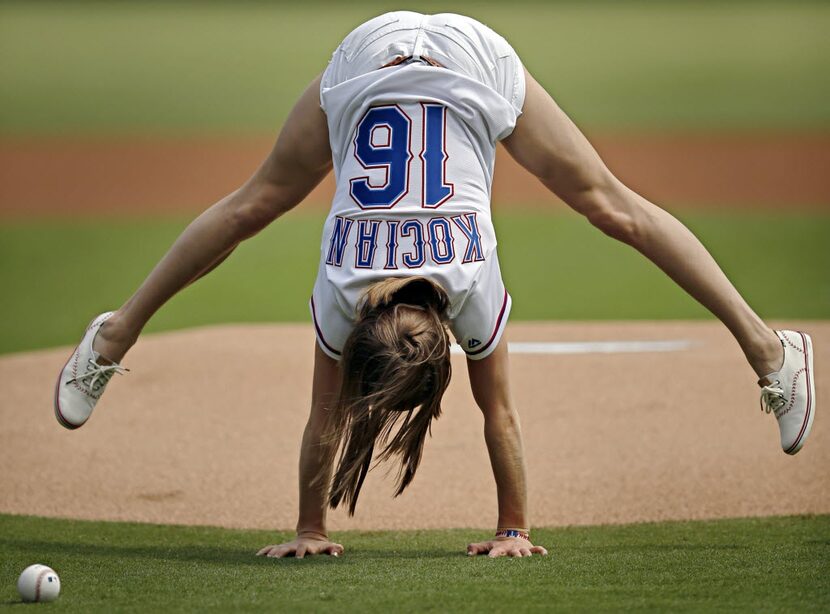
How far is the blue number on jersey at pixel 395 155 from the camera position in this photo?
353 cm

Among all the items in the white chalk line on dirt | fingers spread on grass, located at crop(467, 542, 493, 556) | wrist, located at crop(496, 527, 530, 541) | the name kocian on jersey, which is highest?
the white chalk line on dirt

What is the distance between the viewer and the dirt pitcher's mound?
4965 mm

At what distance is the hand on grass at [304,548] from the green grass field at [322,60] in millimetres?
16463

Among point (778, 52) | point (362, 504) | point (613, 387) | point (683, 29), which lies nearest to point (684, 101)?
point (778, 52)

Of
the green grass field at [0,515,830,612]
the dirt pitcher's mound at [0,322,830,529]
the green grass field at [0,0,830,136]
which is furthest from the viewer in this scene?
the green grass field at [0,0,830,136]

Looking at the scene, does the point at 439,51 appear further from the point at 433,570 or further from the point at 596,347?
the point at 596,347

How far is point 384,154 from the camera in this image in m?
3.57

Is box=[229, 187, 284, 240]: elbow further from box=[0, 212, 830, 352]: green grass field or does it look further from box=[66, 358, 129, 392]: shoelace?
box=[0, 212, 830, 352]: green grass field

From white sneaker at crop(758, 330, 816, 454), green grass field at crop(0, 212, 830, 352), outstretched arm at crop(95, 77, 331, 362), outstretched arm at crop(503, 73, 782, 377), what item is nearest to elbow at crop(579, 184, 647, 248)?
outstretched arm at crop(503, 73, 782, 377)

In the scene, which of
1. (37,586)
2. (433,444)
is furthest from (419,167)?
(433,444)

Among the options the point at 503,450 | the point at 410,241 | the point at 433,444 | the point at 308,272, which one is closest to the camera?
the point at 410,241

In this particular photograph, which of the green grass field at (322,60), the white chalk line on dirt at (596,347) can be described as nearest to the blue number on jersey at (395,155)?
the white chalk line on dirt at (596,347)

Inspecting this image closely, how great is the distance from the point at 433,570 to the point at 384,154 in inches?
48.0

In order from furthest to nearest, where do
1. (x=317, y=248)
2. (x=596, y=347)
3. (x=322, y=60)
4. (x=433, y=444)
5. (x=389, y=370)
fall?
1. (x=322, y=60)
2. (x=317, y=248)
3. (x=596, y=347)
4. (x=433, y=444)
5. (x=389, y=370)
